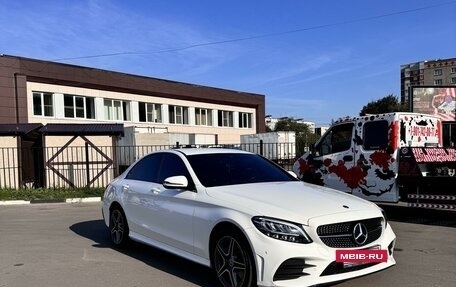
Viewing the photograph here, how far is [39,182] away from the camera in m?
19.6

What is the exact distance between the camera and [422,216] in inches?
439

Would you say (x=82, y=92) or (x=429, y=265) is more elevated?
(x=82, y=92)

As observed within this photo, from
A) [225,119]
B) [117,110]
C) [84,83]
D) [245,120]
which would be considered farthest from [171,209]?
[245,120]

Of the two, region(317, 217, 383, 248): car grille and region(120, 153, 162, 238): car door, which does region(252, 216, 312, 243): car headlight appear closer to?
region(317, 217, 383, 248): car grille

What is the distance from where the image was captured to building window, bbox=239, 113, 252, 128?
50.9 m

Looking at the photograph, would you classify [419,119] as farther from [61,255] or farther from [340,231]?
[61,255]

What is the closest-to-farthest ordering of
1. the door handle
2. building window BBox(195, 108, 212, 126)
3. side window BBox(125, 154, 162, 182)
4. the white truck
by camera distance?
side window BBox(125, 154, 162, 182) → the white truck → the door handle → building window BBox(195, 108, 212, 126)

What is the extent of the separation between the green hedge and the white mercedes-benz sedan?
1044 centimetres

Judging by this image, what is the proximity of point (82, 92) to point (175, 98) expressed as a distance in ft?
33.4

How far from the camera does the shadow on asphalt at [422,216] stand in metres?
10.2

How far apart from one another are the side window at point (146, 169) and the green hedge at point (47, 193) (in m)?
9.54

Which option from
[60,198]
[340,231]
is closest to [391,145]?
[340,231]

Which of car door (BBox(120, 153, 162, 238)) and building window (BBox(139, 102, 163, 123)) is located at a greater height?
building window (BBox(139, 102, 163, 123))

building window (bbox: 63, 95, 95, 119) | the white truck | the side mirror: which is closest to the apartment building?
building window (bbox: 63, 95, 95, 119)
